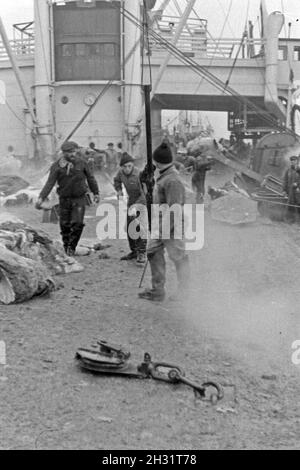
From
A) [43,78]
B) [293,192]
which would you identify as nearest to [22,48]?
[43,78]

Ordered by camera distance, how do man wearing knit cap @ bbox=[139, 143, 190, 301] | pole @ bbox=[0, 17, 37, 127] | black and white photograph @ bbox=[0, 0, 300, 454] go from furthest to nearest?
pole @ bbox=[0, 17, 37, 127]
man wearing knit cap @ bbox=[139, 143, 190, 301]
black and white photograph @ bbox=[0, 0, 300, 454]

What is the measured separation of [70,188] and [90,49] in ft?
73.8

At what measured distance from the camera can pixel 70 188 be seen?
955cm

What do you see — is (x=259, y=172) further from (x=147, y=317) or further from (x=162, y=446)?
(x=162, y=446)

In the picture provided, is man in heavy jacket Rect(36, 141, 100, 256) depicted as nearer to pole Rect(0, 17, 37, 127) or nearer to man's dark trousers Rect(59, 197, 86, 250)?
man's dark trousers Rect(59, 197, 86, 250)

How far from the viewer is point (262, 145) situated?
60.3 feet

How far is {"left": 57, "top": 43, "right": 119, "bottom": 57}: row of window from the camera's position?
30484 mm

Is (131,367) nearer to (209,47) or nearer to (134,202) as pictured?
(134,202)

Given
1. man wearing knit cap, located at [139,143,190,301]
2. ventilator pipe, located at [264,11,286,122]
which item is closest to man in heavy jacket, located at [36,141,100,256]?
man wearing knit cap, located at [139,143,190,301]

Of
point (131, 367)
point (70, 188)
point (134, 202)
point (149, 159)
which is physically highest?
point (149, 159)

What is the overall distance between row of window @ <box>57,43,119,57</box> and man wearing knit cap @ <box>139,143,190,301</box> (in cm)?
2448

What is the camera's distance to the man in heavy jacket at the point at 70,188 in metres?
9.55

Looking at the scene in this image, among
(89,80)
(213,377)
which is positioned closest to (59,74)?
(89,80)

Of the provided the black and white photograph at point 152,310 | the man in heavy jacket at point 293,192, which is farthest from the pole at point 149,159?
the man in heavy jacket at point 293,192
